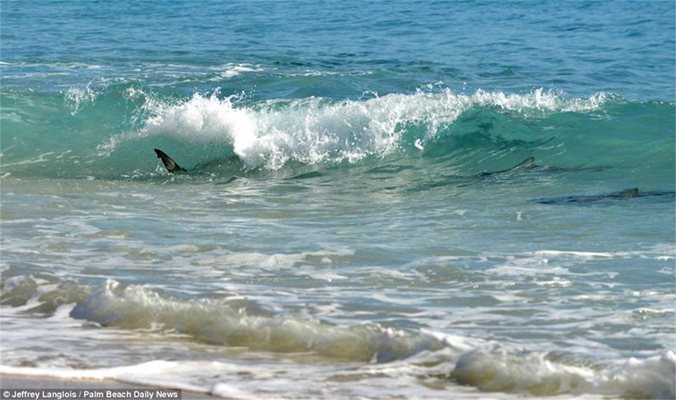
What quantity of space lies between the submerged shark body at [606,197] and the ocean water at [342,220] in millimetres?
61

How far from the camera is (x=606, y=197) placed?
383 inches

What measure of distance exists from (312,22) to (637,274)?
1960 centimetres

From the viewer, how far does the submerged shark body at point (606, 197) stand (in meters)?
9.50

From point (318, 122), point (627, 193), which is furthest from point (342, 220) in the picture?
point (318, 122)

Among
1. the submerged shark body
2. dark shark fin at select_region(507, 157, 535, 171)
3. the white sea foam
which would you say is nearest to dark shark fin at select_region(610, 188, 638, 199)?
the submerged shark body

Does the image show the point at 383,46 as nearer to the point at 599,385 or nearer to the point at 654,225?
the point at 654,225

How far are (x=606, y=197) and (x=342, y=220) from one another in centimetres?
230

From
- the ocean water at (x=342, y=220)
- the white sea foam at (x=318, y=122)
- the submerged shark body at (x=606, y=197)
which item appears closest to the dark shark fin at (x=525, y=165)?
the ocean water at (x=342, y=220)

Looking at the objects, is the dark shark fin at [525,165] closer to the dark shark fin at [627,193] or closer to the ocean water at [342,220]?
the ocean water at [342,220]

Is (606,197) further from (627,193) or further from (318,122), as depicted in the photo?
(318,122)

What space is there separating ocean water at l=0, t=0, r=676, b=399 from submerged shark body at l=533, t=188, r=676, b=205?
6 cm

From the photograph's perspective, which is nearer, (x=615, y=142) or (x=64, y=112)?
(x=615, y=142)

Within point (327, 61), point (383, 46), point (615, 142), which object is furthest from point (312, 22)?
point (615, 142)

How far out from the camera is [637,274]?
22.3ft
